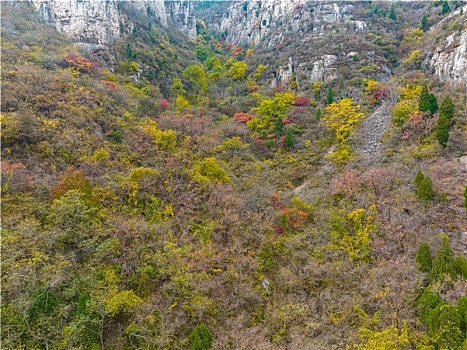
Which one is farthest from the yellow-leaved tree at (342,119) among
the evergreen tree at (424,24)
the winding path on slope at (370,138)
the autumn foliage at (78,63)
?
the autumn foliage at (78,63)

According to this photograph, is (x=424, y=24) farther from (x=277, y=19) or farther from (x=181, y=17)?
(x=181, y=17)

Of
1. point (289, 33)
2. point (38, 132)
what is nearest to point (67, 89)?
point (38, 132)

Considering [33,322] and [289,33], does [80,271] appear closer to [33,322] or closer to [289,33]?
[33,322]

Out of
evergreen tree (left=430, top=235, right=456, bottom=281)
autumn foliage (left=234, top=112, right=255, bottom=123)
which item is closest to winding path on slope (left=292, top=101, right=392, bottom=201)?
evergreen tree (left=430, top=235, right=456, bottom=281)

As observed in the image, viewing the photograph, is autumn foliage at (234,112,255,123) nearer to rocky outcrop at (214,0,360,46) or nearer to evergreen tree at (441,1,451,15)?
rocky outcrop at (214,0,360,46)

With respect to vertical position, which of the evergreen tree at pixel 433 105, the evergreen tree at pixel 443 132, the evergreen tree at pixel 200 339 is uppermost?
the evergreen tree at pixel 433 105

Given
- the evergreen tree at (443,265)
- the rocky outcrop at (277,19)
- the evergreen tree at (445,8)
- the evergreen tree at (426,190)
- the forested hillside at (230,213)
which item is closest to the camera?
the forested hillside at (230,213)

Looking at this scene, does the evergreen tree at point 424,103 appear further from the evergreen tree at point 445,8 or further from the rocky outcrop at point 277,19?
the rocky outcrop at point 277,19
